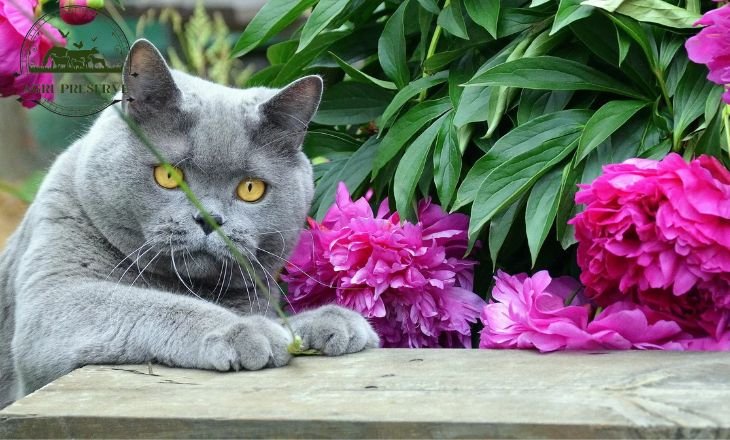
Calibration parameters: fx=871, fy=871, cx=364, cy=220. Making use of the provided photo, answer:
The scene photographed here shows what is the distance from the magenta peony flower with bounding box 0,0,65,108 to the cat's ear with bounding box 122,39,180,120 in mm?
137

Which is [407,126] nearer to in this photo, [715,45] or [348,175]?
[348,175]

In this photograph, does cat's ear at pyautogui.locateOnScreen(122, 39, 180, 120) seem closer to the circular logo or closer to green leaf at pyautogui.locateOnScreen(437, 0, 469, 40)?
the circular logo

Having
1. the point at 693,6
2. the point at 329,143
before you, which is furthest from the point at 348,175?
the point at 693,6

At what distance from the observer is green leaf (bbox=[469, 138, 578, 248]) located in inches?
54.2

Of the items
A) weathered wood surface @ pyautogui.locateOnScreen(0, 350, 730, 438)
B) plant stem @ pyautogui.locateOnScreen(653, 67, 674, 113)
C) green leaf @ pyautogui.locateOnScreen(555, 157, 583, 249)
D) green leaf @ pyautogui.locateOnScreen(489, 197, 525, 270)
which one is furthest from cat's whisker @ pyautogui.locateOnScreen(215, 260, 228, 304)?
plant stem @ pyautogui.locateOnScreen(653, 67, 674, 113)

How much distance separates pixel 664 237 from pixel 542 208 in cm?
23

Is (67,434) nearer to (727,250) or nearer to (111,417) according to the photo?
(111,417)

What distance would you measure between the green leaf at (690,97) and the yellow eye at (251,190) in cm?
66

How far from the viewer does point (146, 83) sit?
4.46 feet

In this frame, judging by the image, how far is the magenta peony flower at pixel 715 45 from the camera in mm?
1201

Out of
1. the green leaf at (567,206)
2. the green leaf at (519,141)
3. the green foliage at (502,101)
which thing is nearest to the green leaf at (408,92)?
the green foliage at (502,101)

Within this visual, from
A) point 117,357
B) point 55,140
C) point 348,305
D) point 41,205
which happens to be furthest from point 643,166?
point 55,140

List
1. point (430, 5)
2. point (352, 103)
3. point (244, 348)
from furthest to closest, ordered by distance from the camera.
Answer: point (352, 103)
point (430, 5)
point (244, 348)

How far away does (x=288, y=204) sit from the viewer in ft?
4.90
